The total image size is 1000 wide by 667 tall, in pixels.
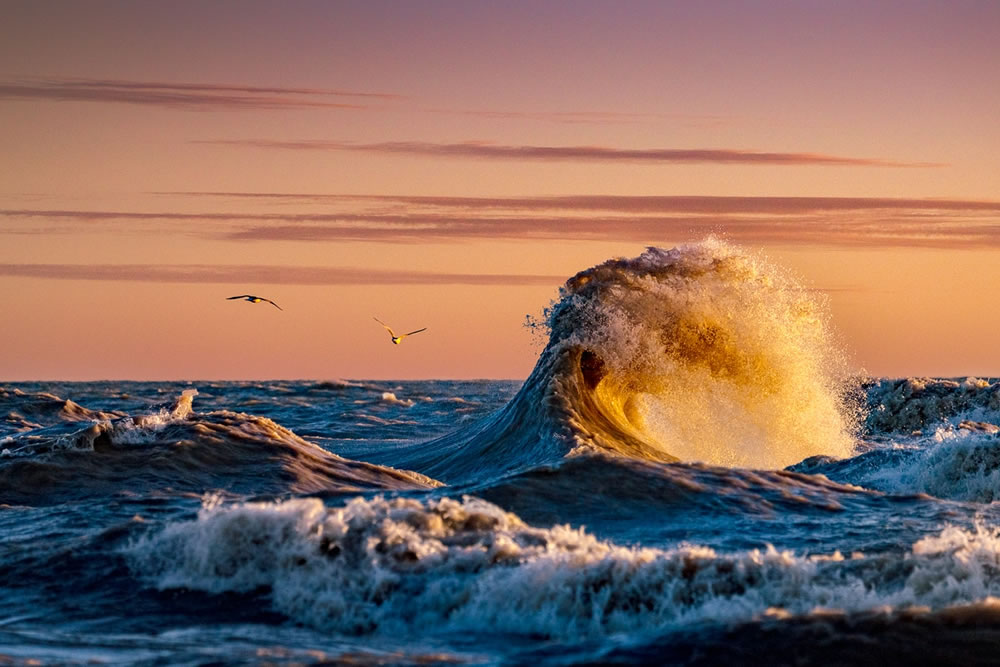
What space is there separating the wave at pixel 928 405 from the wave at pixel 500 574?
54.3ft

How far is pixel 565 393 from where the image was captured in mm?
19047

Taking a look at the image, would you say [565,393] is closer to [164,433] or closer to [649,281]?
[649,281]

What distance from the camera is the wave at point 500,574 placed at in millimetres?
8383

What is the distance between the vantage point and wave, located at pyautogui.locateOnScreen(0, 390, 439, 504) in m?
14.7

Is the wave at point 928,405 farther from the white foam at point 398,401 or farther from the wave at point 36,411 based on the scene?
the white foam at point 398,401

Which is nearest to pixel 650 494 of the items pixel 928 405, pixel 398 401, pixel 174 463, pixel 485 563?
pixel 485 563

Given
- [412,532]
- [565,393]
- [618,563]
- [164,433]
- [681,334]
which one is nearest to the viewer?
[618,563]

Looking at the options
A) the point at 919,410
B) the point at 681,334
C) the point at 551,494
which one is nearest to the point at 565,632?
the point at 551,494

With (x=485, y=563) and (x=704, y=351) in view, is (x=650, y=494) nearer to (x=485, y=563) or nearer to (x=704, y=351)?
(x=485, y=563)

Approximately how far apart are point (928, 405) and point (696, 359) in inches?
317

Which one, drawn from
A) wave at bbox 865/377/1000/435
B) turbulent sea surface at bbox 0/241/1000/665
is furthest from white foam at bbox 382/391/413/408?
turbulent sea surface at bbox 0/241/1000/665

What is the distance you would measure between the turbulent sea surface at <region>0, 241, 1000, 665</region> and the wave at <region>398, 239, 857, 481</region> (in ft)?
0.13

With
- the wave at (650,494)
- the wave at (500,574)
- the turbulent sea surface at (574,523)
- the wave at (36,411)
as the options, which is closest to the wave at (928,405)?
the turbulent sea surface at (574,523)

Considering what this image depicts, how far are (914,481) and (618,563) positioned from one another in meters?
8.19
